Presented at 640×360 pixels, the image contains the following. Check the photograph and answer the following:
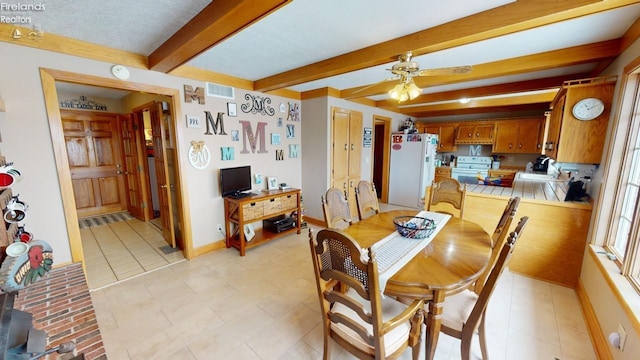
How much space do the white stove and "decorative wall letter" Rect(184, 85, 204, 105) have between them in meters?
5.94

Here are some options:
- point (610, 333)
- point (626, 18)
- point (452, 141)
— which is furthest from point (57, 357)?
point (452, 141)

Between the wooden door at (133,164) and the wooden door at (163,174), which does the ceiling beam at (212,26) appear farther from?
the wooden door at (133,164)

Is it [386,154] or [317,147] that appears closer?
[317,147]

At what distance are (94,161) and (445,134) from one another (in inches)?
318

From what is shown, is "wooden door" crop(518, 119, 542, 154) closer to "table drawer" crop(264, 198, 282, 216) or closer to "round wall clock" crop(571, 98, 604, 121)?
"round wall clock" crop(571, 98, 604, 121)

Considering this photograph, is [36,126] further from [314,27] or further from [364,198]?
[364,198]

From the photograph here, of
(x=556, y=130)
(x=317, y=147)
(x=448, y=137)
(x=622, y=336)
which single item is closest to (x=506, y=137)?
(x=448, y=137)

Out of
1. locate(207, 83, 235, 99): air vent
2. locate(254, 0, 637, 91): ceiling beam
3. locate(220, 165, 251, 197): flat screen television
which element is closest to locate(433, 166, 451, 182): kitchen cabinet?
locate(254, 0, 637, 91): ceiling beam

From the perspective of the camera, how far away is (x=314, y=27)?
1.81 meters

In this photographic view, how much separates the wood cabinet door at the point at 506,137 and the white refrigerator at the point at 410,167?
5.61ft

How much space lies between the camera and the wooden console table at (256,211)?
10.0 ft

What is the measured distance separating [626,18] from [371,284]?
8.46ft

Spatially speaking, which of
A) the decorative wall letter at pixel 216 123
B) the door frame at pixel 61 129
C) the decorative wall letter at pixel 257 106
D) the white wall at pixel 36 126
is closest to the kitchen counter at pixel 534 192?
the decorative wall letter at pixel 257 106

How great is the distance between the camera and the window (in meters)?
1.76
